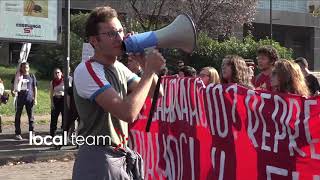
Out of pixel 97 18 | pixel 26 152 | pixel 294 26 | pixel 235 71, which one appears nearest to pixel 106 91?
pixel 97 18

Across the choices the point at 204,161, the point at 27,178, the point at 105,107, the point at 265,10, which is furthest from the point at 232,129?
the point at 265,10

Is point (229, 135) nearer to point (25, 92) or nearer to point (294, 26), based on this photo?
point (25, 92)

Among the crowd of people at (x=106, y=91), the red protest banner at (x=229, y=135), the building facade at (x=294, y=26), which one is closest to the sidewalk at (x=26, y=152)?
the red protest banner at (x=229, y=135)

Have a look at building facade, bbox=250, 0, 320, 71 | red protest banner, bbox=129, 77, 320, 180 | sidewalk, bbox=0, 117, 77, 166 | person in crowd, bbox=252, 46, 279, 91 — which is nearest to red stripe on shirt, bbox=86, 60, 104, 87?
red protest banner, bbox=129, 77, 320, 180

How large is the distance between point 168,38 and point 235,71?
348 cm

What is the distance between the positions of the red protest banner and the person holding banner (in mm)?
1833

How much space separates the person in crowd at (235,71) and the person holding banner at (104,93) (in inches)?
132

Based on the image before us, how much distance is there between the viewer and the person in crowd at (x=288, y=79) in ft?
18.9

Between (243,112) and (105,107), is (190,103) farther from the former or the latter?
(105,107)

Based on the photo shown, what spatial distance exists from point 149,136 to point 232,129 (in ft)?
5.58

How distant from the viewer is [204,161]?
6117 mm

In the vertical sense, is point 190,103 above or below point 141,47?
below

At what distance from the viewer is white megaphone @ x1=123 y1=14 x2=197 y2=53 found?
3.47 m

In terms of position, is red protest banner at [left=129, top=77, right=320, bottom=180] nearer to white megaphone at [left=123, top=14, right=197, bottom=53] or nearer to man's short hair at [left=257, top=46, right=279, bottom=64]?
man's short hair at [left=257, top=46, right=279, bottom=64]
